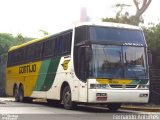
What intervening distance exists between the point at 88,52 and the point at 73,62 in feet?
4.76

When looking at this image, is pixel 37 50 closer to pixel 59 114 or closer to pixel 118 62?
pixel 118 62

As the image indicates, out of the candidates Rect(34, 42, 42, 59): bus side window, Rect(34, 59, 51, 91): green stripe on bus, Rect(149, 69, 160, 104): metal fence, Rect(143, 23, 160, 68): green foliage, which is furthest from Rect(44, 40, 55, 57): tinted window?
Rect(143, 23, 160, 68): green foliage

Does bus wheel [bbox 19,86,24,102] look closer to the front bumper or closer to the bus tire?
the bus tire

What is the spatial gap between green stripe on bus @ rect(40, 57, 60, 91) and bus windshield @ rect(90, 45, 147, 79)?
3476 millimetres

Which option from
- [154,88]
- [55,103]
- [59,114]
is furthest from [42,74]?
[59,114]

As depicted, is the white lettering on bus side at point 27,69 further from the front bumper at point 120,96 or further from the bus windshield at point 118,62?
the front bumper at point 120,96

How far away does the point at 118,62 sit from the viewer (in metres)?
16.7

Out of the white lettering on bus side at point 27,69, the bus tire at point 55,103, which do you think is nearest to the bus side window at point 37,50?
the white lettering on bus side at point 27,69

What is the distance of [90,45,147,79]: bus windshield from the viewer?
16.4 m

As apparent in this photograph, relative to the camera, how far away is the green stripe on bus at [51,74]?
1993cm

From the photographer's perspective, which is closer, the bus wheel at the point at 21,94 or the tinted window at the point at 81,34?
the tinted window at the point at 81,34

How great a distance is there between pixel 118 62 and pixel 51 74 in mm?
4778

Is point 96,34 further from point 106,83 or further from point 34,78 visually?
point 34,78

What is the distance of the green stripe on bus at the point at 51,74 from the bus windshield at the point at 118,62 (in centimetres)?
348
